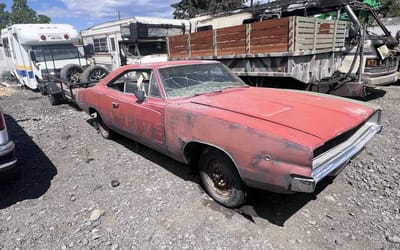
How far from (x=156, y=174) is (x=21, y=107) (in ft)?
23.2

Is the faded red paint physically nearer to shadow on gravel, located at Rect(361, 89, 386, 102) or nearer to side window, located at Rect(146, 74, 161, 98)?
side window, located at Rect(146, 74, 161, 98)

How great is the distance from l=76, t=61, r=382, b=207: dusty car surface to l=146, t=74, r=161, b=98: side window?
1 cm

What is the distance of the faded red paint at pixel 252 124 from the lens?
2164 mm

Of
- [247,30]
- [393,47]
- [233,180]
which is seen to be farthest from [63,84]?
[393,47]

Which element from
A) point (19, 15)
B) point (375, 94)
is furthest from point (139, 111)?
point (19, 15)

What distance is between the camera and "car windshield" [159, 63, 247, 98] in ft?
11.2

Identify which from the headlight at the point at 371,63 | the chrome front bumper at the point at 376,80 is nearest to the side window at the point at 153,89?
the chrome front bumper at the point at 376,80

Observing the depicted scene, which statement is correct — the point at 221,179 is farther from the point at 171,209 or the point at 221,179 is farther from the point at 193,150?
the point at 171,209

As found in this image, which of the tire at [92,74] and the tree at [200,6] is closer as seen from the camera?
the tire at [92,74]

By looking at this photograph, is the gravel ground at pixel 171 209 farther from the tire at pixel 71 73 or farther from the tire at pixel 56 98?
the tire at pixel 71 73

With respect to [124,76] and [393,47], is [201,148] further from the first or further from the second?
[393,47]

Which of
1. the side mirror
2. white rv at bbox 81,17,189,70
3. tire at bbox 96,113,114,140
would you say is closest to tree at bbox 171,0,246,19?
white rv at bbox 81,17,189,70

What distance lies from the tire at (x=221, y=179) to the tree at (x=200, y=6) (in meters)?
26.1

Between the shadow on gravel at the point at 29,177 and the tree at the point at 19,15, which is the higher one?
the tree at the point at 19,15
